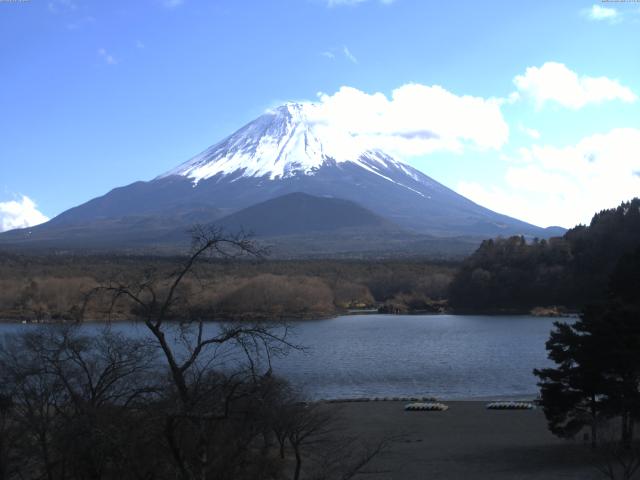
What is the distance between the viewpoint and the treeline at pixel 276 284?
196ft

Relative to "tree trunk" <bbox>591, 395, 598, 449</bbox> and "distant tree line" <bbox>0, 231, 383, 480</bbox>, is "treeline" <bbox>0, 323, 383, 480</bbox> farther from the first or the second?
"tree trunk" <bbox>591, 395, 598, 449</bbox>

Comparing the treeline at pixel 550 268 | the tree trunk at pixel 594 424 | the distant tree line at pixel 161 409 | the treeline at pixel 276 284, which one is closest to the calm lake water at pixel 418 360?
the tree trunk at pixel 594 424

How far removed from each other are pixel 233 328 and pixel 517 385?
21.7 metres

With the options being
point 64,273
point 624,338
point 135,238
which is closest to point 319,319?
point 64,273

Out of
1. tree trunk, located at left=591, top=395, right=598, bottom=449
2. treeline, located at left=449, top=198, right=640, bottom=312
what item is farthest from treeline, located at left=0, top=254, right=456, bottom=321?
tree trunk, located at left=591, top=395, right=598, bottom=449

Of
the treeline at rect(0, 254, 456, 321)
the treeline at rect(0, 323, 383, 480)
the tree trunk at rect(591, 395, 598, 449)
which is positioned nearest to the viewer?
the treeline at rect(0, 323, 383, 480)

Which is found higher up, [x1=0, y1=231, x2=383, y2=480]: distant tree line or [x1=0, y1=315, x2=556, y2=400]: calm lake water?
[x1=0, y1=231, x2=383, y2=480]: distant tree line

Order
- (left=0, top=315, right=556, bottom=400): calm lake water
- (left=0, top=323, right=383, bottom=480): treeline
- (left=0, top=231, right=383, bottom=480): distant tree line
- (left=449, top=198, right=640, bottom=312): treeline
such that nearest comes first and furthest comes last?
(left=0, top=231, right=383, bottom=480): distant tree line < (left=0, top=323, right=383, bottom=480): treeline < (left=0, top=315, right=556, bottom=400): calm lake water < (left=449, top=198, right=640, bottom=312): treeline

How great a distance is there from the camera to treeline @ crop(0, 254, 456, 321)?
59688mm

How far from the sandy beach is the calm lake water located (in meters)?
2.83

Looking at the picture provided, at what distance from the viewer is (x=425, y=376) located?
28781 mm

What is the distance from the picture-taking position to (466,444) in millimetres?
16516

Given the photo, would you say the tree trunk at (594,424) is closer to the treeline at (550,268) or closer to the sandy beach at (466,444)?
the sandy beach at (466,444)

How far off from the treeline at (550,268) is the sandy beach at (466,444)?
43497mm
